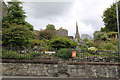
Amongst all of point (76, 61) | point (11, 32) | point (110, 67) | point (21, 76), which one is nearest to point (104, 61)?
point (110, 67)

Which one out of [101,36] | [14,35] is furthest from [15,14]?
[101,36]

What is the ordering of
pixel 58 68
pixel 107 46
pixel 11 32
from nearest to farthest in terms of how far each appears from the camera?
pixel 58 68, pixel 11 32, pixel 107 46

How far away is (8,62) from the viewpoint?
5398mm

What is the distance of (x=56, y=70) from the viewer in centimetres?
544

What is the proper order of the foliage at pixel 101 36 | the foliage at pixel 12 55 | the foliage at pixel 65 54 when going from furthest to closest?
1. the foliage at pixel 101 36
2. the foliage at pixel 65 54
3. the foliage at pixel 12 55

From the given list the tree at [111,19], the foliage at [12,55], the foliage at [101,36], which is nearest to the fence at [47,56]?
the foliage at [12,55]

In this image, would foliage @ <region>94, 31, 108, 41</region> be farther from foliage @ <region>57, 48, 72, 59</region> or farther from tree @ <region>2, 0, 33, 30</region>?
tree @ <region>2, 0, 33, 30</region>

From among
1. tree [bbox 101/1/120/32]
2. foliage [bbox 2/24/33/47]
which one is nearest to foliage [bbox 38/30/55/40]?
foliage [bbox 2/24/33/47]

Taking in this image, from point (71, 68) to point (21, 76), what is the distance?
2728 millimetres

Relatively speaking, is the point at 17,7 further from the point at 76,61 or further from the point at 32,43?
the point at 76,61

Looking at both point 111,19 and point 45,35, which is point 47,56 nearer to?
point 45,35

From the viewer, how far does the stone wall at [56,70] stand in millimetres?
5352

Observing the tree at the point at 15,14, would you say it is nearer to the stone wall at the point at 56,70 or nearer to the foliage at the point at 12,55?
the foliage at the point at 12,55

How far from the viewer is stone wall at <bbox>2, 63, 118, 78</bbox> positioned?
211 inches
